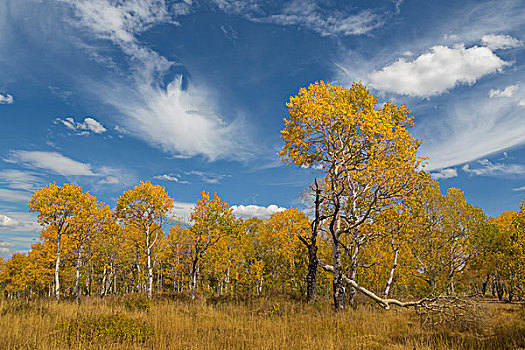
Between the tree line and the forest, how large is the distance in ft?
0.34

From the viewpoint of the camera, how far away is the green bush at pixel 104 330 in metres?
8.74

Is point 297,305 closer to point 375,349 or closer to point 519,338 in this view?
point 375,349

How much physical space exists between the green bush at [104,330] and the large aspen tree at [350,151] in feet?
A: 29.2

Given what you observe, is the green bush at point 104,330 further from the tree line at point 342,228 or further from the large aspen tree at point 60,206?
Answer: the large aspen tree at point 60,206

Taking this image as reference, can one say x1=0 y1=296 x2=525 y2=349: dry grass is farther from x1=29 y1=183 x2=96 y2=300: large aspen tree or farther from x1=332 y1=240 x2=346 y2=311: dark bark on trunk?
x1=29 y1=183 x2=96 y2=300: large aspen tree

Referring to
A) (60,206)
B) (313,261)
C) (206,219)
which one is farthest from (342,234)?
(60,206)

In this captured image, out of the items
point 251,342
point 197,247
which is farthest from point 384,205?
point 197,247

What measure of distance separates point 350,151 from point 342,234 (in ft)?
36.3

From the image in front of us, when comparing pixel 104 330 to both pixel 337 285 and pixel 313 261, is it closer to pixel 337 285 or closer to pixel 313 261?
pixel 337 285

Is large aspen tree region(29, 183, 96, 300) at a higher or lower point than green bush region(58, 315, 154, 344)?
higher

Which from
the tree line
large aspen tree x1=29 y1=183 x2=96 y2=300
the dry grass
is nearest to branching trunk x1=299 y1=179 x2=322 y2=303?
the tree line

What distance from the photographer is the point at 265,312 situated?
14.1 metres

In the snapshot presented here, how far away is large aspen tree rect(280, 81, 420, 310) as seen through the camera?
A: 1427cm

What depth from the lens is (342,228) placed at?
1658 centimetres
